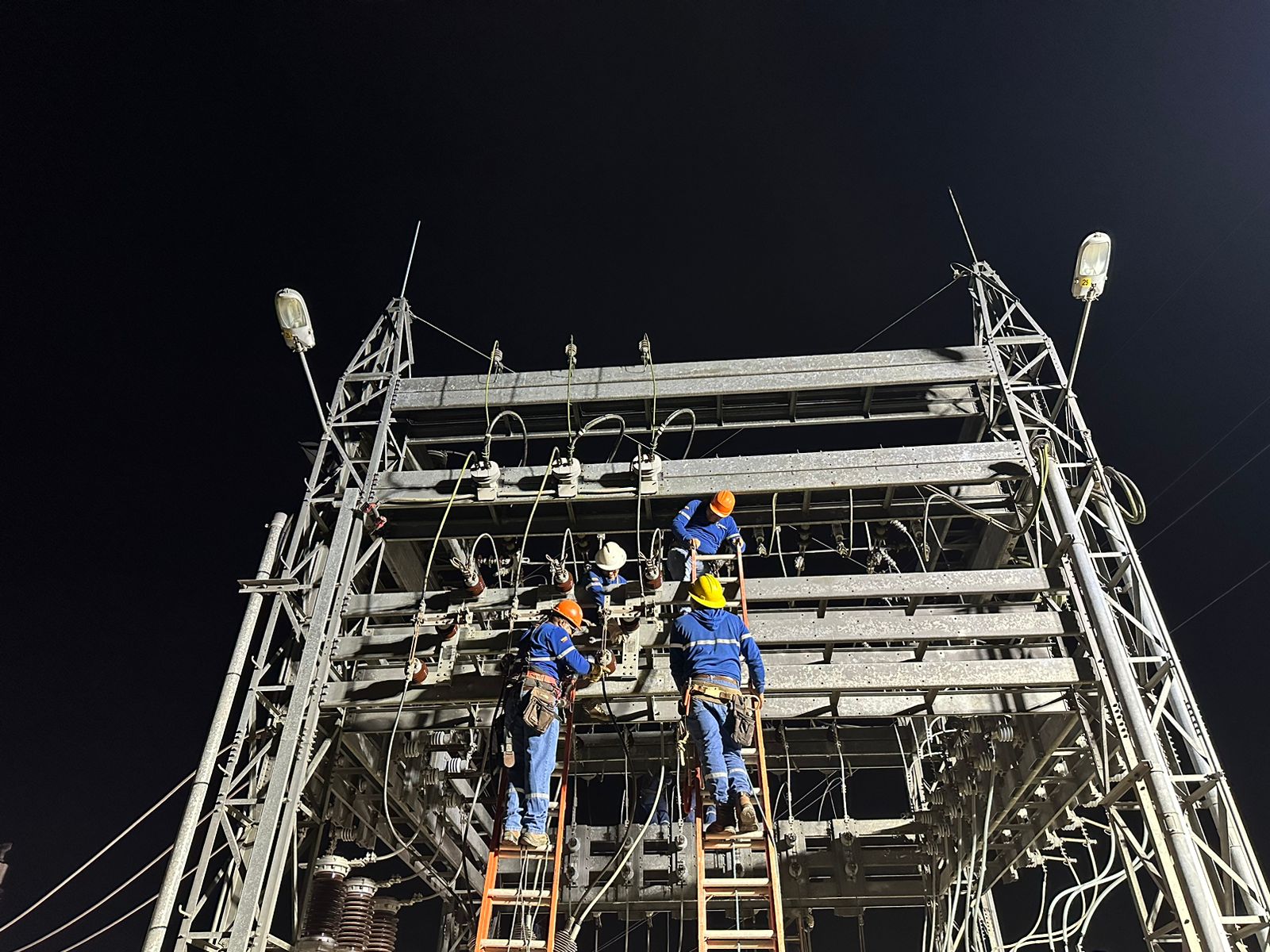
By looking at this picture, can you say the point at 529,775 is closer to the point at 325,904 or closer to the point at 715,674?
the point at 715,674

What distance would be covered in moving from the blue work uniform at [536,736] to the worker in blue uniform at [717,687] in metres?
1.00

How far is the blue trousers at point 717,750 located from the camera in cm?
689

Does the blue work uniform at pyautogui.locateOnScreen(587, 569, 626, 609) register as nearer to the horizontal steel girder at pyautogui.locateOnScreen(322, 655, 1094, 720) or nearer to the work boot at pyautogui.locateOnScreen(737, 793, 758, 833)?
the horizontal steel girder at pyautogui.locateOnScreen(322, 655, 1094, 720)

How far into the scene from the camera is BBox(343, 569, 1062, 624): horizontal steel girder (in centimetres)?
842

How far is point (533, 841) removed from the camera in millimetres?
6918

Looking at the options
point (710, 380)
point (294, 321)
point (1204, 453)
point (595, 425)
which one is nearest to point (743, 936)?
point (595, 425)

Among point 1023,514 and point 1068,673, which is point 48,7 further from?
point 1068,673

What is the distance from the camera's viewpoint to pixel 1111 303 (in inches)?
754

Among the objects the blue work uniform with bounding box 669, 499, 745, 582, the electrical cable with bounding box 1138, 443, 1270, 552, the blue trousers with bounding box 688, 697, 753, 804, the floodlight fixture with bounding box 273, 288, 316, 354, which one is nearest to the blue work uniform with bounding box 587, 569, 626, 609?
the blue work uniform with bounding box 669, 499, 745, 582

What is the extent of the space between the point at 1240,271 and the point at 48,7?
25.2 meters

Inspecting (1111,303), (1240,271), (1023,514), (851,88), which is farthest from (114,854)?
(1240,271)

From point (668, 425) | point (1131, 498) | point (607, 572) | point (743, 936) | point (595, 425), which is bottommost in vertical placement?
point (743, 936)

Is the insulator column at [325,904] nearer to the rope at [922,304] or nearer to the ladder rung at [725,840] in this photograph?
the ladder rung at [725,840]

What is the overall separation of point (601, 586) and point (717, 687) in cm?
182
